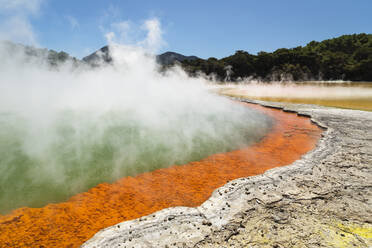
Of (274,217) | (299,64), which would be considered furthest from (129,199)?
(299,64)

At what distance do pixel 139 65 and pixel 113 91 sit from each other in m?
7.01

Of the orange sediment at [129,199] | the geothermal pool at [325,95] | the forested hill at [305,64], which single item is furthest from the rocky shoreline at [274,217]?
the forested hill at [305,64]

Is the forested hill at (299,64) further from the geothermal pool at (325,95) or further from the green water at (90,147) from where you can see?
the green water at (90,147)

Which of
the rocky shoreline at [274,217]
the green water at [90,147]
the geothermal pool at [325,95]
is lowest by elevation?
the rocky shoreline at [274,217]

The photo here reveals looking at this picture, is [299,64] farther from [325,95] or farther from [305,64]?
[325,95]

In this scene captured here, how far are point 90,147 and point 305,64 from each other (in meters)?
41.7

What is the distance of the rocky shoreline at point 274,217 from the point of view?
185 centimetres

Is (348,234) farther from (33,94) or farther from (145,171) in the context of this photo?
(33,94)

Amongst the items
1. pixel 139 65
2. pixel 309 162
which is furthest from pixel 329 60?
pixel 309 162

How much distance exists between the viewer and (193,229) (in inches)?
79.8

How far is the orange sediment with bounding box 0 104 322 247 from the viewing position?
2248 mm

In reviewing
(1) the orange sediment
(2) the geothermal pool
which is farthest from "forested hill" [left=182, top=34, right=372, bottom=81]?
(1) the orange sediment

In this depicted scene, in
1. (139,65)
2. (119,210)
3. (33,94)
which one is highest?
(139,65)

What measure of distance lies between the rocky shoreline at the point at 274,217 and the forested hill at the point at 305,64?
117ft
